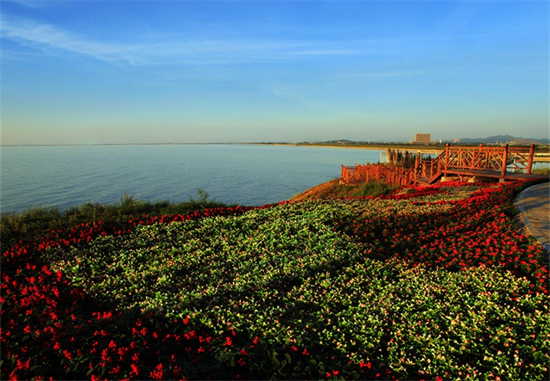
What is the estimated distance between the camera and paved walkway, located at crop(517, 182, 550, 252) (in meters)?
6.93

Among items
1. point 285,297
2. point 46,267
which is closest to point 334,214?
point 285,297

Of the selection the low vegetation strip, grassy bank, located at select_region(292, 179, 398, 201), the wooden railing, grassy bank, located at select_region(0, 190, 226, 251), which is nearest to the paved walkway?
the low vegetation strip

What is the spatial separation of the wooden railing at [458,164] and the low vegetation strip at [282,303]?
10800mm

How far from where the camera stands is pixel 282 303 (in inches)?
201

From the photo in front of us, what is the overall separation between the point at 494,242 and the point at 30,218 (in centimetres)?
1396

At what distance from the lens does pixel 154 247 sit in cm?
740

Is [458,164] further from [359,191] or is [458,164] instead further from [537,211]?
[537,211]

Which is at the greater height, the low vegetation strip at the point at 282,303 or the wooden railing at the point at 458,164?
the wooden railing at the point at 458,164

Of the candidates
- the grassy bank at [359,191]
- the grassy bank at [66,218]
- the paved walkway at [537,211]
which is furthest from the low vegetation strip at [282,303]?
the grassy bank at [359,191]

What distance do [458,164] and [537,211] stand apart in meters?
11.9

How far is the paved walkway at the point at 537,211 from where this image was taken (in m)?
6.93

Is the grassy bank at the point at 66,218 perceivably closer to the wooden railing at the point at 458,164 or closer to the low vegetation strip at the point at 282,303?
the low vegetation strip at the point at 282,303

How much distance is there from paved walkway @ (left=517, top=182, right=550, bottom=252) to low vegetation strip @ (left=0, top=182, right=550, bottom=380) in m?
0.41

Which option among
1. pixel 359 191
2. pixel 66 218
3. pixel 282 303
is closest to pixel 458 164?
pixel 359 191
